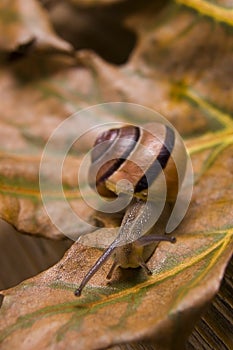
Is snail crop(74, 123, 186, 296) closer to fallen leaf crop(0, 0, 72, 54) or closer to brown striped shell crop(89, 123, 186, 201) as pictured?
brown striped shell crop(89, 123, 186, 201)

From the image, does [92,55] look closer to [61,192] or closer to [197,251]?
[61,192]

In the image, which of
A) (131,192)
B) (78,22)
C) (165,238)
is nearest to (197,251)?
(165,238)

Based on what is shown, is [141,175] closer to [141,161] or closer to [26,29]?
[141,161]

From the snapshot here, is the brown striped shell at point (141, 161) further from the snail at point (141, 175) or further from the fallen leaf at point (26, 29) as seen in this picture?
the fallen leaf at point (26, 29)

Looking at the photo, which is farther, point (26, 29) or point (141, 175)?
point (26, 29)

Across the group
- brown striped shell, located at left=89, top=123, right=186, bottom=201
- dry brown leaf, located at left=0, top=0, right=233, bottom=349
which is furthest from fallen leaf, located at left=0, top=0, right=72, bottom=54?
brown striped shell, located at left=89, top=123, right=186, bottom=201

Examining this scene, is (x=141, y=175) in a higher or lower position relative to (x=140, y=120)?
higher

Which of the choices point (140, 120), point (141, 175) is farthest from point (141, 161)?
point (140, 120)

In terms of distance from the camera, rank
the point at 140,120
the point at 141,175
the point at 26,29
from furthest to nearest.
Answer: the point at 26,29 → the point at 140,120 → the point at 141,175
